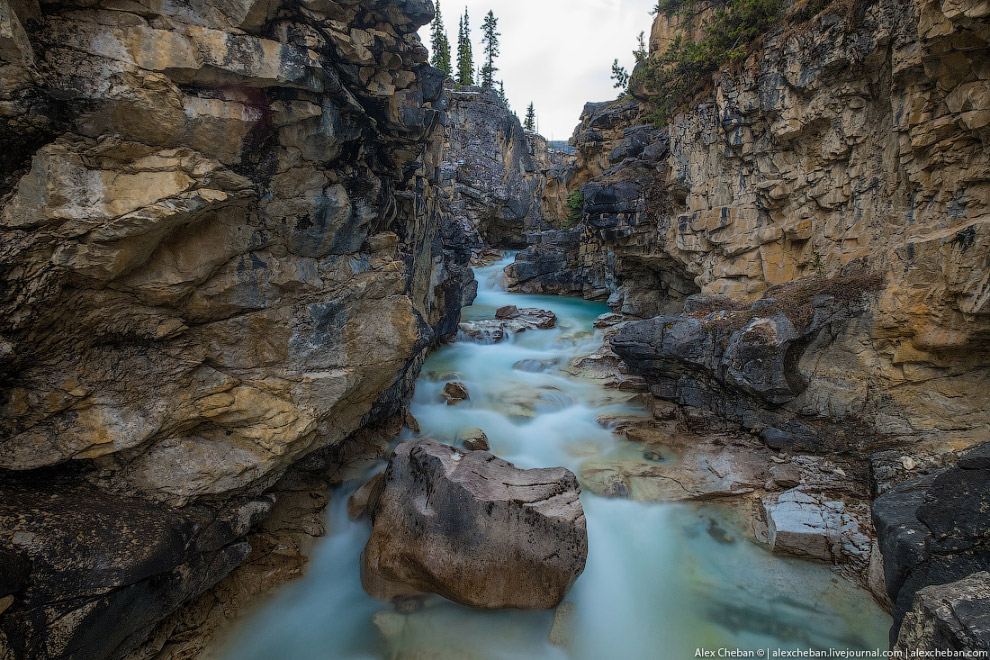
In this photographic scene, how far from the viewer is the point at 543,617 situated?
5.46m

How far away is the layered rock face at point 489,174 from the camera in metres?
32.4

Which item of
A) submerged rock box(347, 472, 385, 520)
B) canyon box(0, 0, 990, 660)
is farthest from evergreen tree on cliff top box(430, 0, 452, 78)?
submerged rock box(347, 472, 385, 520)

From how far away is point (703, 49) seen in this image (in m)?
12.0

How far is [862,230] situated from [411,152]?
903 cm

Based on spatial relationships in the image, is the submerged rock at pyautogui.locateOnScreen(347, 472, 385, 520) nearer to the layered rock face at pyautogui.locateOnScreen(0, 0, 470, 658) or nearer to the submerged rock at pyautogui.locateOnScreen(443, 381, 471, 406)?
the layered rock face at pyautogui.locateOnScreen(0, 0, 470, 658)

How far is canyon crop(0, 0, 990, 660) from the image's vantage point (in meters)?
3.93

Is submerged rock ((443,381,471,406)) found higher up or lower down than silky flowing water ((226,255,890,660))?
higher up

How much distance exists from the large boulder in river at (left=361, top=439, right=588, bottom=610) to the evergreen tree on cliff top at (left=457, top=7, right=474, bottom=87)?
128ft

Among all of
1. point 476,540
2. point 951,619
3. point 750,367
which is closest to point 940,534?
point 951,619

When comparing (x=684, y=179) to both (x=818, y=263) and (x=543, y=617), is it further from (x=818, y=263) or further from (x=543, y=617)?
(x=543, y=617)

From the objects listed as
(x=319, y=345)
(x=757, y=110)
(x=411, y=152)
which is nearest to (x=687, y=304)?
(x=757, y=110)

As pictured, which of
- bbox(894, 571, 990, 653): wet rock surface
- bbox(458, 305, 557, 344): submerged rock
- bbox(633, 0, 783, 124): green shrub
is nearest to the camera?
bbox(894, 571, 990, 653): wet rock surface

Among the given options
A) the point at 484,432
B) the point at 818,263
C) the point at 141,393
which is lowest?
the point at 484,432

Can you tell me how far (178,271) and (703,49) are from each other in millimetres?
13719
